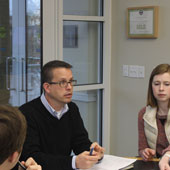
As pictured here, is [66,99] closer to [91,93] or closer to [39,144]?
[39,144]

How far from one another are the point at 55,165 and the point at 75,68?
177 cm

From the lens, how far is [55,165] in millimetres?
2080

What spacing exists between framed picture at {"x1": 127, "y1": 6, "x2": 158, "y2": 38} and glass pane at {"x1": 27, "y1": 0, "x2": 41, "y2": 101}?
2.89 feet

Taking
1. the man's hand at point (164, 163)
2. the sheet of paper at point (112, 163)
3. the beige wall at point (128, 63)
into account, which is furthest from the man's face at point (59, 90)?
the beige wall at point (128, 63)

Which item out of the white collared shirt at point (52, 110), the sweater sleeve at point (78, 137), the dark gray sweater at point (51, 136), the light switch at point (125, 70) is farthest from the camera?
the light switch at point (125, 70)

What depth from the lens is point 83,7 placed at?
146 inches

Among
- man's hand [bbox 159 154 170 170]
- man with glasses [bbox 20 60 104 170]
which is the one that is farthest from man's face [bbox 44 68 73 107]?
man's hand [bbox 159 154 170 170]

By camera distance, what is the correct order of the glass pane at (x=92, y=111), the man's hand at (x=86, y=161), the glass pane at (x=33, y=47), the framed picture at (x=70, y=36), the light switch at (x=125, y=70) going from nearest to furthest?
the man's hand at (x=86, y=161), the glass pane at (x=33, y=47), the framed picture at (x=70, y=36), the light switch at (x=125, y=70), the glass pane at (x=92, y=111)

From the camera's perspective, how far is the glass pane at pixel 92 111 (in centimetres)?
387

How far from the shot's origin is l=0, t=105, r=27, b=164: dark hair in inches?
47.9

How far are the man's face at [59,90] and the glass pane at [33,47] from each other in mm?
1035

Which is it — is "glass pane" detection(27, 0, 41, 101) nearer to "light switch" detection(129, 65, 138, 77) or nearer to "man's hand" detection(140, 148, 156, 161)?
"light switch" detection(129, 65, 138, 77)

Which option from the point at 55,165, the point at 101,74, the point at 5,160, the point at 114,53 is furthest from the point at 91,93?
the point at 5,160

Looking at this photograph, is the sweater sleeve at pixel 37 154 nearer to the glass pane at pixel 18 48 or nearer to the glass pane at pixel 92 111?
the glass pane at pixel 18 48
